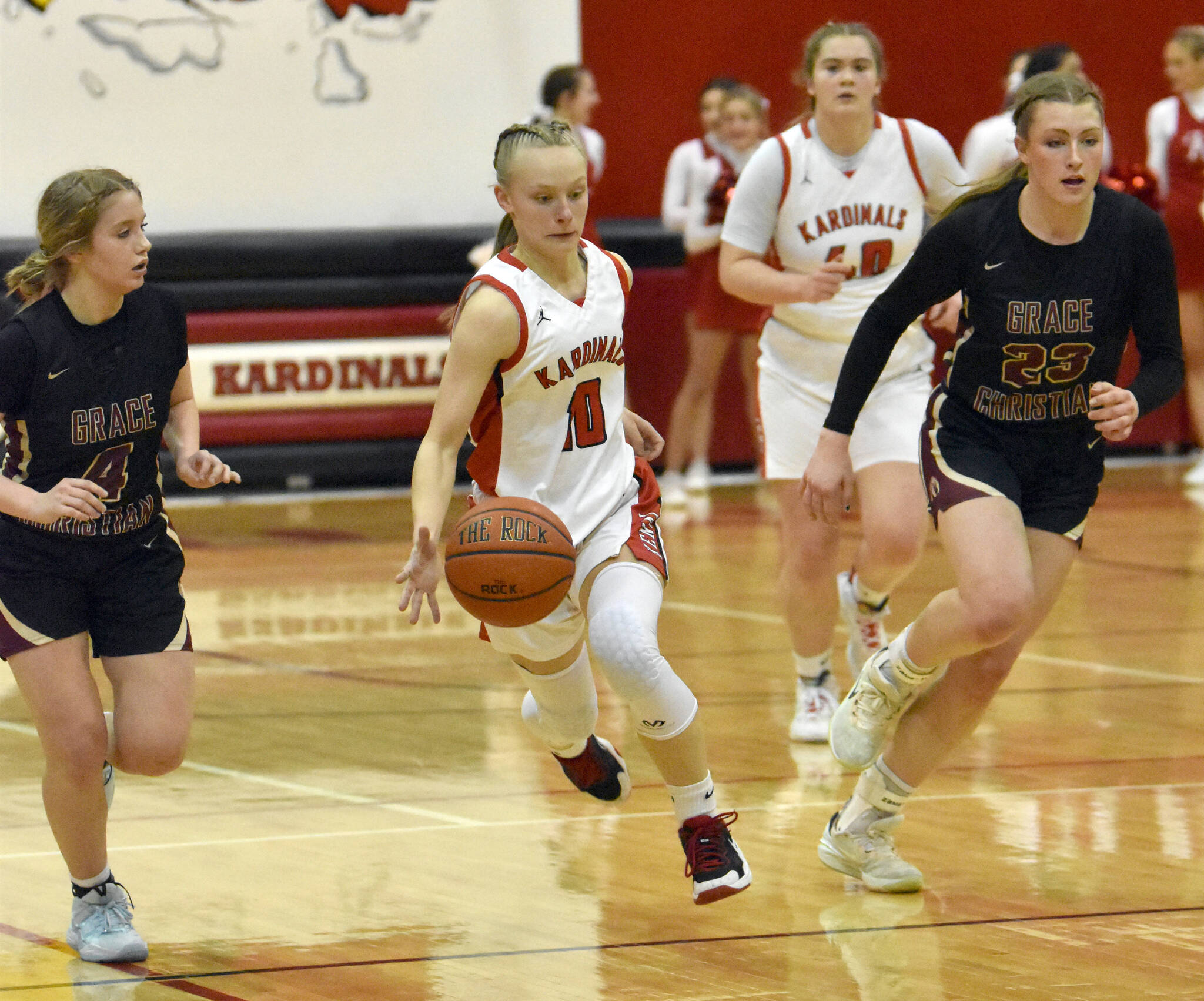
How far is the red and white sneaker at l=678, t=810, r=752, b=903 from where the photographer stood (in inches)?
151

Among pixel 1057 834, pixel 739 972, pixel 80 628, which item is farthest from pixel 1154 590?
pixel 80 628

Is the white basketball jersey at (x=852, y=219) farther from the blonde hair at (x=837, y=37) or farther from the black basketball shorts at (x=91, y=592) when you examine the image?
the black basketball shorts at (x=91, y=592)

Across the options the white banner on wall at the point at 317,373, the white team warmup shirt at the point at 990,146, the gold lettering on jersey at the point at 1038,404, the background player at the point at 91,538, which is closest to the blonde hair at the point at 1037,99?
the gold lettering on jersey at the point at 1038,404

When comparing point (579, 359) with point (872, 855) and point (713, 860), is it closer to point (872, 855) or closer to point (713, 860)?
point (713, 860)

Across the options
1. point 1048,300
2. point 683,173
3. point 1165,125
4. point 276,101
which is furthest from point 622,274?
point 276,101

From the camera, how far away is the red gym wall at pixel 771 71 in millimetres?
11492

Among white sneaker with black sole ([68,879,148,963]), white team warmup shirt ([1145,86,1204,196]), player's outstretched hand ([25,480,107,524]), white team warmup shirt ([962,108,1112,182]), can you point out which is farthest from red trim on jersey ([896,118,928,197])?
white team warmup shirt ([1145,86,1204,196])

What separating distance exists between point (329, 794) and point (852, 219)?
6.99 ft

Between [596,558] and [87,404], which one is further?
[596,558]

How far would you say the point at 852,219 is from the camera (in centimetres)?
558

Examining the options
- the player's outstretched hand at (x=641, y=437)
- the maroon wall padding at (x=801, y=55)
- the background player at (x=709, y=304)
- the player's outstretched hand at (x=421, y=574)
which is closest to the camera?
the player's outstretched hand at (x=421, y=574)

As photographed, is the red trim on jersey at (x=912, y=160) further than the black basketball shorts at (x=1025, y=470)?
Yes

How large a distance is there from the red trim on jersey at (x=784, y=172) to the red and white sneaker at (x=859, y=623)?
1169 mm

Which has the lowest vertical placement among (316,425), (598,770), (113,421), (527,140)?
(316,425)
